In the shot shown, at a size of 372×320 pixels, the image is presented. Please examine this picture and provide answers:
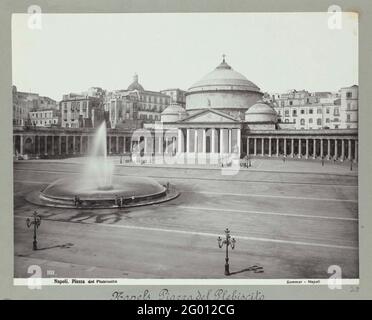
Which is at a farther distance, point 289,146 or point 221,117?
point 221,117

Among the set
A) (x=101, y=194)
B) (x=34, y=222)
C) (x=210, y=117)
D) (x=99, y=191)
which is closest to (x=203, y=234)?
(x=101, y=194)

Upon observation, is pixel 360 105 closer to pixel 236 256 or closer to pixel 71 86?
pixel 236 256

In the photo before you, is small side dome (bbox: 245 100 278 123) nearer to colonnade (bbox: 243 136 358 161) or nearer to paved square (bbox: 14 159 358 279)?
colonnade (bbox: 243 136 358 161)

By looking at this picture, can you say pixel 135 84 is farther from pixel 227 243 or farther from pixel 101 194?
pixel 227 243

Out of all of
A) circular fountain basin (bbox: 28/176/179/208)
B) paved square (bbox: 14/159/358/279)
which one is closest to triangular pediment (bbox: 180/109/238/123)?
circular fountain basin (bbox: 28/176/179/208)

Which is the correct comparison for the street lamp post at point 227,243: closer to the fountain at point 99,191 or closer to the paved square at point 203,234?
the paved square at point 203,234

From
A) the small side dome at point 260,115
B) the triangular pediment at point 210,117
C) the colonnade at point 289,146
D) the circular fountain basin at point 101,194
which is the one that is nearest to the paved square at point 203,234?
the circular fountain basin at point 101,194

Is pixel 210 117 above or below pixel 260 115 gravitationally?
below
